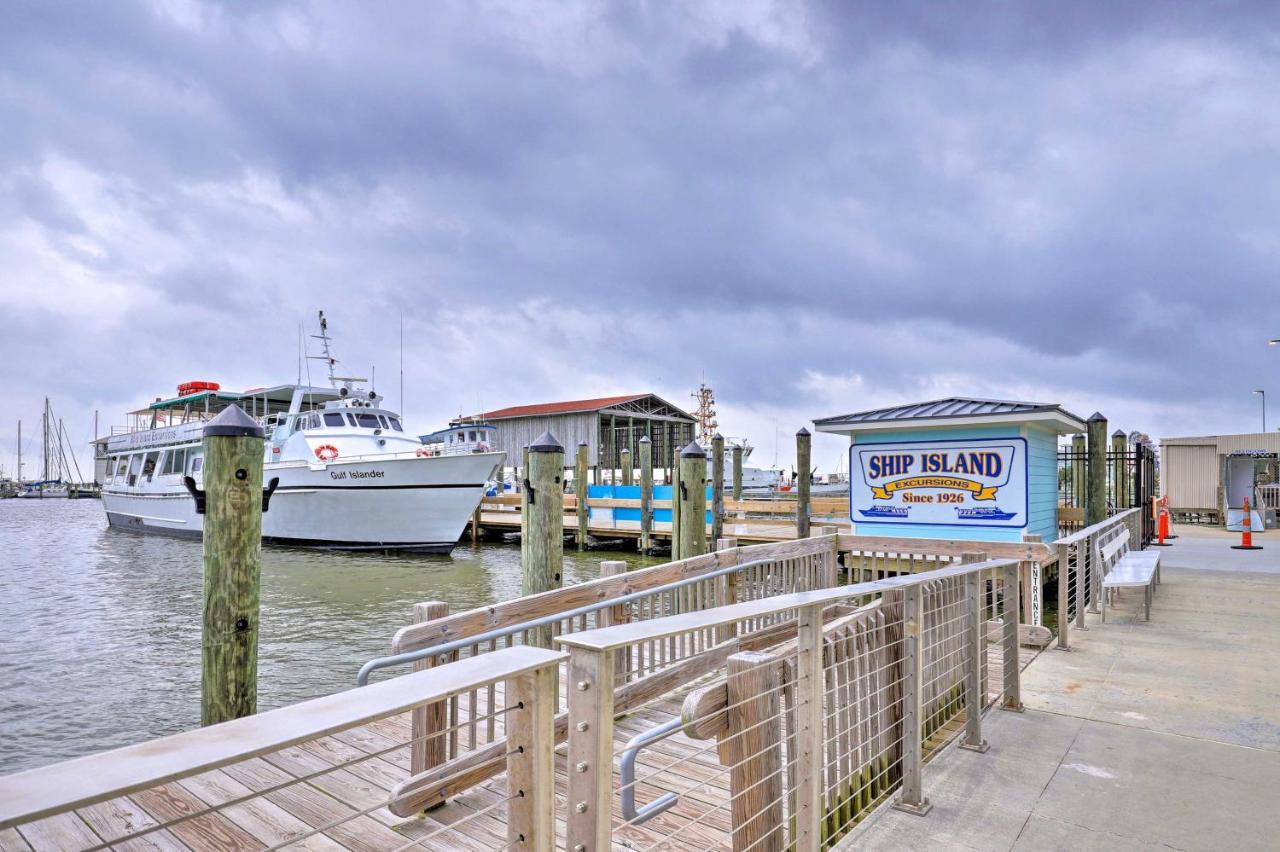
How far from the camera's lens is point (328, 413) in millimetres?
22547

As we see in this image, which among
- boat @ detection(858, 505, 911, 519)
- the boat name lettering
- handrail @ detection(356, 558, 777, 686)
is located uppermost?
the boat name lettering

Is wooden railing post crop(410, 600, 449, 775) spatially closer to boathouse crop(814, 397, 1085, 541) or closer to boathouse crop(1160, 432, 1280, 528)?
boathouse crop(814, 397, 1085, 541)

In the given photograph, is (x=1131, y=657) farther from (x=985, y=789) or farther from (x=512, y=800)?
(x=512, y=800)

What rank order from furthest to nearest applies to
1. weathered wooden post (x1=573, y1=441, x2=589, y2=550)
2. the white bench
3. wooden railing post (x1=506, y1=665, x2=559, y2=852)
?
1. weathered wooden post (x1=573, y1=441, x2=589, y2=550)
2. the white bench
3. wooden railing post (x1=506, y1=665, x2=559, y2=852)

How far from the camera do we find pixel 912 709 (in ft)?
10.6

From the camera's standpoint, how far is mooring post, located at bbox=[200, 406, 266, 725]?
17.5 ft

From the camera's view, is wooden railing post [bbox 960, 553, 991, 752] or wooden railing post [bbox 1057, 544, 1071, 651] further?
wooden railing post [bbox 1057, 544, 1071, 651]

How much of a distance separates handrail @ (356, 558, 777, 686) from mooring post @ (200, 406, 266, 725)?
1.12m

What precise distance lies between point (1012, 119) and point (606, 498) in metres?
14.3

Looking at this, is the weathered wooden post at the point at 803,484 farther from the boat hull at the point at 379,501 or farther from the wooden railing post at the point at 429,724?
the wooden railing post at the point at 429,724

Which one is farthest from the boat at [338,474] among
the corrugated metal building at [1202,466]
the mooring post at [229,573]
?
the corrugated metal building at [1202,466]

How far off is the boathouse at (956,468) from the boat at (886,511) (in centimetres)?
1

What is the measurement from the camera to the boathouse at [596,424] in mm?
37406

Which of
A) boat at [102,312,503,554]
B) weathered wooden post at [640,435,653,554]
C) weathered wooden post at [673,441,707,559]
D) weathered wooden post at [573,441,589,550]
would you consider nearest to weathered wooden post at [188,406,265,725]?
weathered wooden post at [673,441,707,559]
